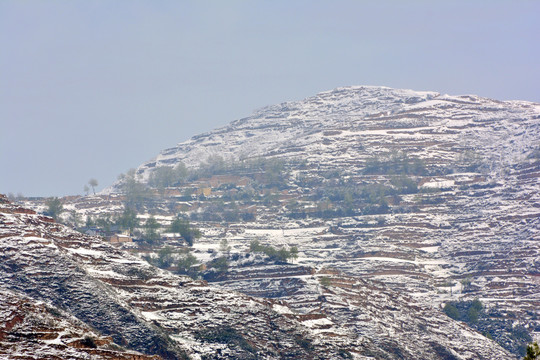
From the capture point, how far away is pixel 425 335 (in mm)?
155250

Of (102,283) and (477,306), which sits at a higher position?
(102,283)

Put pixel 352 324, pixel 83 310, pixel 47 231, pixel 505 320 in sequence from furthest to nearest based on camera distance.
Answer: pixel 505 320
pixel 352 324
pixel 47 231
pixel 83 310

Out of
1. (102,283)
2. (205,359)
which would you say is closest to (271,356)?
(205,359)

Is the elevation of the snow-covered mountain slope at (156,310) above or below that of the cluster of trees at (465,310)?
above

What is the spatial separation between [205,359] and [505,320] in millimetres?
88461

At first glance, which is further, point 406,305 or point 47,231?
point 406,305

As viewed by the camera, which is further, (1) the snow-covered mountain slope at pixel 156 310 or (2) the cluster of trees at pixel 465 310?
(2) the cluster of trees at pixel 465 310

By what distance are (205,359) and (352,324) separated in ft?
116

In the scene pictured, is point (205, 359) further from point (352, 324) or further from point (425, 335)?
point (425, 335)

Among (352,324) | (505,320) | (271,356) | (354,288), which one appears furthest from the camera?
(505,320)

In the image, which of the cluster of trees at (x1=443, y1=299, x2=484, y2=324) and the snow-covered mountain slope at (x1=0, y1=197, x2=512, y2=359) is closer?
the snow-covered mountain slope at (x1=0, y1=197, x2=512, y2=359)

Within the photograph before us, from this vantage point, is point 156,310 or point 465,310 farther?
point 465,310

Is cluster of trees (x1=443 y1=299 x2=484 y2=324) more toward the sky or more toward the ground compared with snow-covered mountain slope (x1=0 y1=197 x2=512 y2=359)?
more toward the ground

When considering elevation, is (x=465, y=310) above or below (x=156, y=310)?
below
